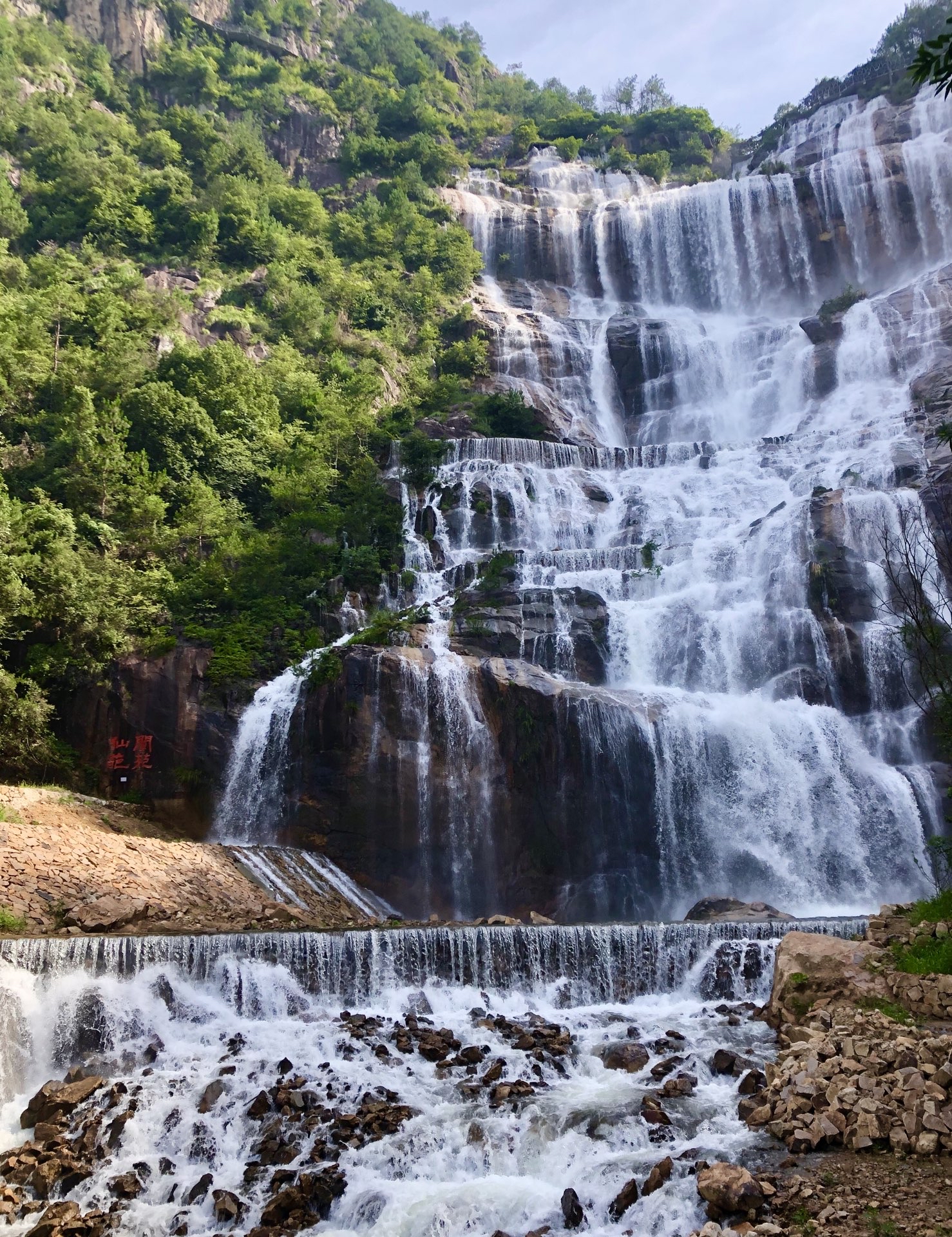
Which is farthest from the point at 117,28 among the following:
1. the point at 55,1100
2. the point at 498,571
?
the point at 55,1100

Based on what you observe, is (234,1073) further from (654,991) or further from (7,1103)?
(654,991)

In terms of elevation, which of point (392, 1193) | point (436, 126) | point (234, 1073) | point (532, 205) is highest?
point (436, 126)

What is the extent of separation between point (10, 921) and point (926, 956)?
12264 mm

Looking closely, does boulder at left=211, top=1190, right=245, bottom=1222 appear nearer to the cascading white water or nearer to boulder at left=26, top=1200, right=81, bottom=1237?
the cascading white water

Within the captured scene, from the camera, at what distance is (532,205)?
52.7m

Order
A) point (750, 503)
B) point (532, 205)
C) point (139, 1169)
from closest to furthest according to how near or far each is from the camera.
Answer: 1. point (139, 1169)
2. point (750, 503)
3. point (532, 205)

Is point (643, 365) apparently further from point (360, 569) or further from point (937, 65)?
point (937, 65)

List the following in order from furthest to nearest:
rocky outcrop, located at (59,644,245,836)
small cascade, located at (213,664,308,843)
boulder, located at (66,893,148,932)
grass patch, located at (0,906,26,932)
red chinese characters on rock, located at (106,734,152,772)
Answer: red chinese characters on rock, located at (106,734,152,772), rocky outcrop, located at (59,644,245,836), small cascade, located at (213,664,308,843), boulder, located at (66,893,148,932), grass patch, located at (0,906,26,932)

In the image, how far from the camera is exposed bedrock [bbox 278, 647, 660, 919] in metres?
19.8

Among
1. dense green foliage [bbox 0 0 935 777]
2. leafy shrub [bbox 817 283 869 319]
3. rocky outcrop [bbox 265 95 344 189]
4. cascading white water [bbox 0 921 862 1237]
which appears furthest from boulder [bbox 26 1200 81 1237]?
rocky outcrop [bbox 265 95 344 189]

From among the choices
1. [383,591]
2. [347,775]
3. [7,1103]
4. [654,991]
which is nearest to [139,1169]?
[7,1103]

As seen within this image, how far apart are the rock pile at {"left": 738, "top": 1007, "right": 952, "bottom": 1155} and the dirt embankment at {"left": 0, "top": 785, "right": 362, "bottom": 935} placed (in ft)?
28.7

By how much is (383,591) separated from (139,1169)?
19293 millimetres

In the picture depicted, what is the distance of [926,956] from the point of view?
32.9 ft
